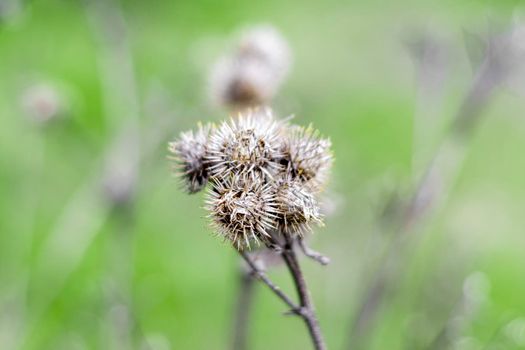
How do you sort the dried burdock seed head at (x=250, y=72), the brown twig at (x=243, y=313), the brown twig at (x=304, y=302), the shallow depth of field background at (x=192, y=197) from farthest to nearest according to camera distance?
1. the shallow depth of field background at (x=192, y=197)
2. the dried burdock seed head at (x=250, y=72)
3. the brown twig at (x=243, y=313)
4. the brown twig at (x=304, y=302)

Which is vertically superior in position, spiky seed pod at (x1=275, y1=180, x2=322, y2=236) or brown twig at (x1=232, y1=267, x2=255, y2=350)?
brown twig at (x1=232, y1=267, x2=255, y2=350)

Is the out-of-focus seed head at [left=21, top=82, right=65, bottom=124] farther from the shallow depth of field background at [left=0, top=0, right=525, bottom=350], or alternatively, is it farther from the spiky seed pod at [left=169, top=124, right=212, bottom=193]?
the spiky seed pod at [left=169, top=124, right=212, bottom=193]

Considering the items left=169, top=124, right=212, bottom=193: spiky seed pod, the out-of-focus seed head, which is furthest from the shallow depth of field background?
left=169, top=124, right=212, bottom=193: spiky seed pod

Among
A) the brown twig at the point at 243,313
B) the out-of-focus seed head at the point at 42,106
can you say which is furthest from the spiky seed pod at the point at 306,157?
the out-of-focus seed head at the point at 42,106

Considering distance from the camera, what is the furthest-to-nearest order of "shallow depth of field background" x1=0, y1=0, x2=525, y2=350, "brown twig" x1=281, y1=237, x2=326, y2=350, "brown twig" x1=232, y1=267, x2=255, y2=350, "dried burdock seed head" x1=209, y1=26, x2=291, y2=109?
"shallow depth of field background" x1=0, y1=0, x2=525, y2=350
"dried burdock seed head" x1=209, y1=26, x2=291, y2=109
"brown twig" x1=232, y1=267, x2=255, y2=350
"brown twig" x1=281, y1=237, x2=326, y2=350

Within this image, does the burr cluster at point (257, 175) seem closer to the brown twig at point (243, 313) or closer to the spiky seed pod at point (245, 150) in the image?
the spiky seed pod at point (245, 150)

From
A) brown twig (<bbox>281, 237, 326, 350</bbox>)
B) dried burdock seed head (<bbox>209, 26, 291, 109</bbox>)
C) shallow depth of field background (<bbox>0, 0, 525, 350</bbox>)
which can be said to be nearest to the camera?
brown twig (<bbox>281, 237, 326, 350</bbox>)

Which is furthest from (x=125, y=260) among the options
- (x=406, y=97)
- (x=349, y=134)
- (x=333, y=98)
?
(x=406, y=97)

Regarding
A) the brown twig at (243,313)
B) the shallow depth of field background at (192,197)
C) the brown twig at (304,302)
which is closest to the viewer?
the brown twig at (304,302)

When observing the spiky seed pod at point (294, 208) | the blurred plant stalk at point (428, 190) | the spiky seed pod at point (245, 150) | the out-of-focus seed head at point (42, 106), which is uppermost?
the out-of-focus seed head at point (42, 106)
